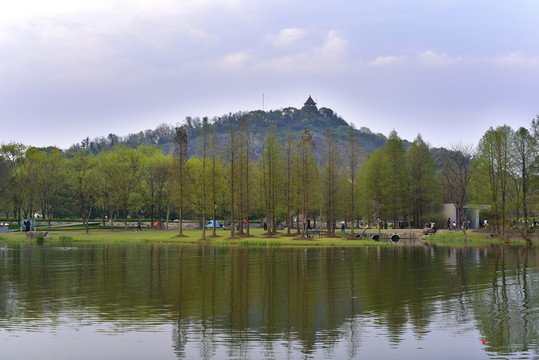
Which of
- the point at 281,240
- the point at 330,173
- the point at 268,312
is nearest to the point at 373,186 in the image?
the point at 330,173

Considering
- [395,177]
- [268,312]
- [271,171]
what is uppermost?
[271,171]

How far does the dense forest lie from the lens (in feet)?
243

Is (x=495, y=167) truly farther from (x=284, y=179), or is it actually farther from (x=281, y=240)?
(x=281, y=240)

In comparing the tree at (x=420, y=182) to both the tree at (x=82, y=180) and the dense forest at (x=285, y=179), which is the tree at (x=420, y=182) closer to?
the dense forest at (x=285, y=179)

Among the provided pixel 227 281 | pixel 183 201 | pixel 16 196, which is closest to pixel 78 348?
pixel 227 281

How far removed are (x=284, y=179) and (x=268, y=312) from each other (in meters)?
63.2

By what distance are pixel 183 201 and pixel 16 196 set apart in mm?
31747

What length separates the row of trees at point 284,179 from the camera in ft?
243

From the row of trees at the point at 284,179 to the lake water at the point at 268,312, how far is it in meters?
36.5

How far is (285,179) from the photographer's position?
3282 inches

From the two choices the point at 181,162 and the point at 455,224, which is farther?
the point at 455,224

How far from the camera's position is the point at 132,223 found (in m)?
112

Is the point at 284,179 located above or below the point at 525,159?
below

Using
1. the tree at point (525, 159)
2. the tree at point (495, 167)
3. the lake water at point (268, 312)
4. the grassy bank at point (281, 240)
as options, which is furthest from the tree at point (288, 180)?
the lake water at point (268, 312)
